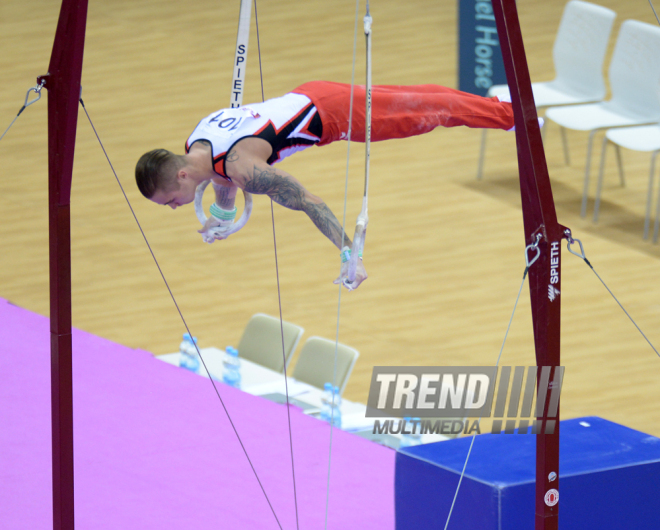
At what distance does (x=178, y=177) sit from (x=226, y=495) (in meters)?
2.23

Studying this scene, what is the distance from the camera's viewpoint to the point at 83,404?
633 centimetres

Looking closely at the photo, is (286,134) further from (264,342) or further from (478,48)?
(478,48)

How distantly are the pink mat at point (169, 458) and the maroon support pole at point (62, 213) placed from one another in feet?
2.86

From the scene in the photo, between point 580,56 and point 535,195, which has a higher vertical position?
point 535,195

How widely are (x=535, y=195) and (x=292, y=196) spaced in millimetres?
797

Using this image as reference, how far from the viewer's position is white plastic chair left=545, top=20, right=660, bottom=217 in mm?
8703

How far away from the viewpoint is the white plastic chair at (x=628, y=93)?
8.70 m

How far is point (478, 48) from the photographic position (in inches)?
402

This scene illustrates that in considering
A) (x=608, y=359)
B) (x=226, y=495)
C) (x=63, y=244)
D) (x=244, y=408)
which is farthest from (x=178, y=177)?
(x=608, y=359)

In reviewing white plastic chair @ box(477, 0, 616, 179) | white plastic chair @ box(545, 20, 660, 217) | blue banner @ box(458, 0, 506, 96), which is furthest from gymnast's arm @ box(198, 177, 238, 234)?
blue banner @ box(458, 0, 506, 96)

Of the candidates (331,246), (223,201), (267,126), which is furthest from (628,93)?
(267,126)

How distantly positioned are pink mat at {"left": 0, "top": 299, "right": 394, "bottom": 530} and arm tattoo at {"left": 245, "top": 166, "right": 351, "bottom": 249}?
6.68 ft

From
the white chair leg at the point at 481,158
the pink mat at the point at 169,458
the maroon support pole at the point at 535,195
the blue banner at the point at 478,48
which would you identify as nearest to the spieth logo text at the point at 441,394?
the pink mat at the point at 169,458

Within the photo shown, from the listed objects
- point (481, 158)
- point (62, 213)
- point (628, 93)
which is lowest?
point (481, 158)
